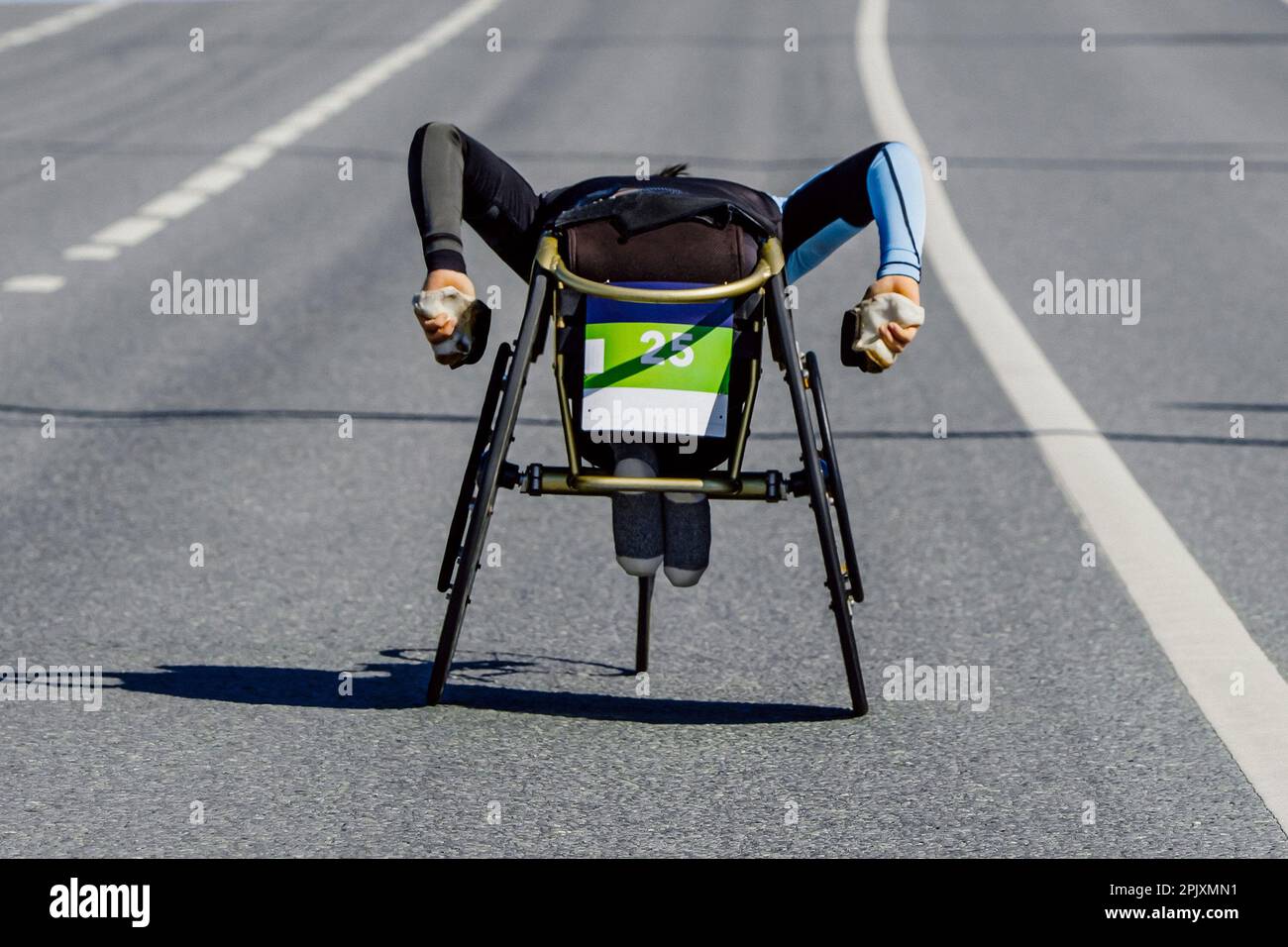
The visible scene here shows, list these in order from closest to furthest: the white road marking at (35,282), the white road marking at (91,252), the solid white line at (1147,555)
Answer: the solid white line at (1147,555) < the white road marking at (35,282) < the white road marking at (91,252)

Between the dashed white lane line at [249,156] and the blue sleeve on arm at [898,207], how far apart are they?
9.17m

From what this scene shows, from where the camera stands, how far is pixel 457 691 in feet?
17.5

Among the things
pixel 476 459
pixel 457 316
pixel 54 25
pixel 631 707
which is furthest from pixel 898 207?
pixel 54 25

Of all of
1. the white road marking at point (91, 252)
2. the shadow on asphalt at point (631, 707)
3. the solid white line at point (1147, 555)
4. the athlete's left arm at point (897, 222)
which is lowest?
the shadow on asphalt at point (631, 707)

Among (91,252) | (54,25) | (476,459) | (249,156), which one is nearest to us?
(476,459)

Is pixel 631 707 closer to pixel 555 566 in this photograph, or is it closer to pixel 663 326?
pixel 663 326

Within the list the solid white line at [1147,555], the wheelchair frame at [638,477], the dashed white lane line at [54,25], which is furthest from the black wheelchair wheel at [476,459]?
the dashed white lane line at [54,25]

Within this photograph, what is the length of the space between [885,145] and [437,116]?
53.4 feet

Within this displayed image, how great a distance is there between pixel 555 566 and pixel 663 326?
2.21m

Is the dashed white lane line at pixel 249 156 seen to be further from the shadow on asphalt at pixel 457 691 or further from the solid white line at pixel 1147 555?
the shadow on asphalt at pixel 457 691

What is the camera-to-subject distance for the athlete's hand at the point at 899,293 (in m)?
4.43

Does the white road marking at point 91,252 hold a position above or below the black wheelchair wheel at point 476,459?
above

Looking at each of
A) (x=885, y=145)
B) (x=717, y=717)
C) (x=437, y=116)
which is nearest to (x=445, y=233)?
(x=885, y=145)
